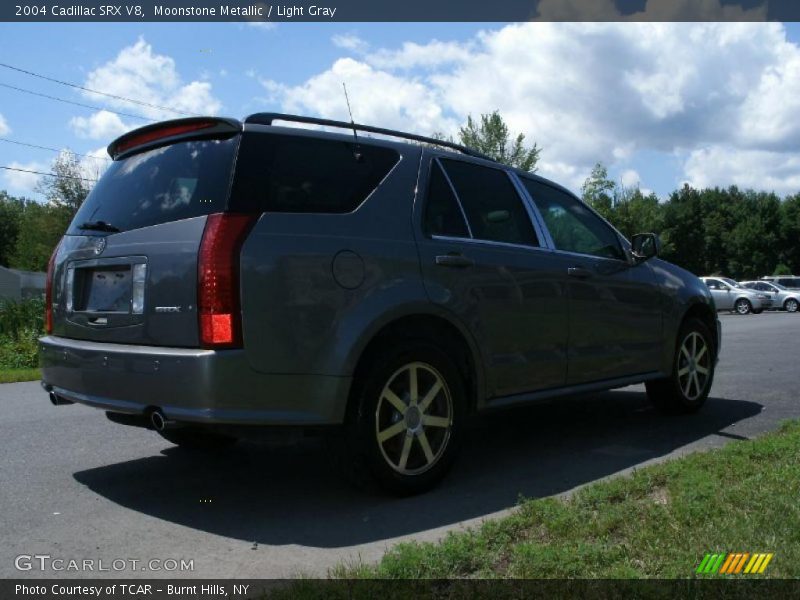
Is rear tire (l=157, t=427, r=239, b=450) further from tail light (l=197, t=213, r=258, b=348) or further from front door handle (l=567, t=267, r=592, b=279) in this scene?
front door handle (l=567, t=267, r=592, b=279)

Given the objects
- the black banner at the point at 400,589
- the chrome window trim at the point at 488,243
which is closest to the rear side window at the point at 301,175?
the chrome window trim at the point at 488,243

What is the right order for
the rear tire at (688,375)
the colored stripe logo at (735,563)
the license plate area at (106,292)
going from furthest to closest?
the rear tire at (688,375), the license plate area at (106,292), the colored stripe logo at (735,563)

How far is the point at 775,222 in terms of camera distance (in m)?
80.5

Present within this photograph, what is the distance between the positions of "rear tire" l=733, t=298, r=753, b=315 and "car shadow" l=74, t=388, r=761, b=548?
31638 millimetres

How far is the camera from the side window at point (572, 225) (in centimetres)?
549

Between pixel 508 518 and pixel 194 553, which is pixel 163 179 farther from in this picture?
pixel 508 518

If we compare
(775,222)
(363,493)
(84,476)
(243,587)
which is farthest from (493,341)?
(775,222)

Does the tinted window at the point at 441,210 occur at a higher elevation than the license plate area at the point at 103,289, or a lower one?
higher

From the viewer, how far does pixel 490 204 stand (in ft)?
16.6

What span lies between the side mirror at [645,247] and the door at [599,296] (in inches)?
3.4

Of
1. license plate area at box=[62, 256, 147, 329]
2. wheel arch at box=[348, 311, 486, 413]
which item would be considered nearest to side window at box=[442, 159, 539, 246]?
wheel arch at box=[348, 311, 486, 413]

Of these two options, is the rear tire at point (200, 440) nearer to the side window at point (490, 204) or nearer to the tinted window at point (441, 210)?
the tinted window at point (441, 210)

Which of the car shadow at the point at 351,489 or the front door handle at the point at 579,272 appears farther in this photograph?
the front door handle at the point at 579,272

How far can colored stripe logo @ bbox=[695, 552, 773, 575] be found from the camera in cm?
295
